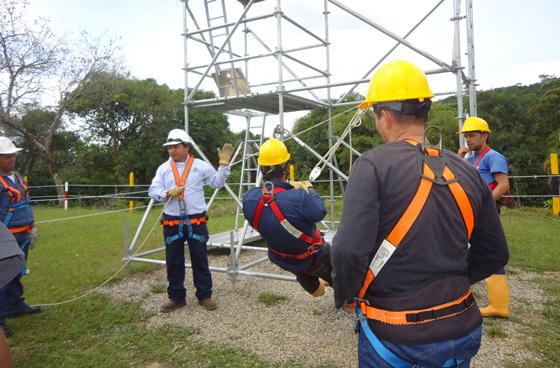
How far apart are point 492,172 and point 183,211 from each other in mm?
3438

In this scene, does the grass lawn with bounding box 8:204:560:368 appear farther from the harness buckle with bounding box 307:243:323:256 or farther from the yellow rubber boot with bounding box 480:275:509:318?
the harness buckle with bounding box 307:243:323:256

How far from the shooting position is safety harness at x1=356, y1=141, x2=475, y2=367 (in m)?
1.50

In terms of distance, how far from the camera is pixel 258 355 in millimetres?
3537

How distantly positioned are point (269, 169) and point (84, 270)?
16.7ft

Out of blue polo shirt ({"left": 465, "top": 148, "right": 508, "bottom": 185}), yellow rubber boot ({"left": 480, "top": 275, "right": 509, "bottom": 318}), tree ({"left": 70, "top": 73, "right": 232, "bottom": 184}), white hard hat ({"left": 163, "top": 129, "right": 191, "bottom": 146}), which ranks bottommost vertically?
yellow rubber boot ({"left": 480, "top": 275, "right": 509, "bottom": 318})

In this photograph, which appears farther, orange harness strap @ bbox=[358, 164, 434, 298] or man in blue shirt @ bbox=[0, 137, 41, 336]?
man in blue shirt @ bbox=[0, 137, 41, 336]

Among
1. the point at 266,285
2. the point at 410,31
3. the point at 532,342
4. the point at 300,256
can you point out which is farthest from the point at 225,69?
the point at 532,342

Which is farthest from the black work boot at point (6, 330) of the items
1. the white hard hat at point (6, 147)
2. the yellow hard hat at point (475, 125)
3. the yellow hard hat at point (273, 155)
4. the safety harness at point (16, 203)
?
the yellow hard hat at point (475, 125)

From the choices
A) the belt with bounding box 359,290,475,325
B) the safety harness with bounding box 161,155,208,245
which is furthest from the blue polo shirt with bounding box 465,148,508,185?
the safety harness with bounding box 161,155,208,245

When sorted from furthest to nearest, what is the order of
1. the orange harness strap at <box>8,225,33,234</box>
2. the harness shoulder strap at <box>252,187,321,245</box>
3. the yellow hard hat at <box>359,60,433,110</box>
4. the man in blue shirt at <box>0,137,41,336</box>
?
the orange harness strap at <box>8,225,33,234</box> < the man in blue shirt at <box>0,137,41,336</box> < the harness shoulder strap at <box>252,187,321,245</box> < the yellow hard hat at <box>359,60,433,110</box>

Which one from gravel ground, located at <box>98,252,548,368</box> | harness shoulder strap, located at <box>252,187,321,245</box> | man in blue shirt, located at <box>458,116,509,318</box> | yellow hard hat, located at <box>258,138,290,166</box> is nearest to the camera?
harness shoulder strap, located at <box>252,187,321,245</box>

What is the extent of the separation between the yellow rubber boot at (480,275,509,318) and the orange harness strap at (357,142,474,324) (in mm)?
2856

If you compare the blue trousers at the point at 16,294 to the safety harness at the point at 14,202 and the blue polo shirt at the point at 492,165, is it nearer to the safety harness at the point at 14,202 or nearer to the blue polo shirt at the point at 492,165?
the safety harness at the point at 14,202

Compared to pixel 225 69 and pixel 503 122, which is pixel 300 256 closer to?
pixel 225 69
